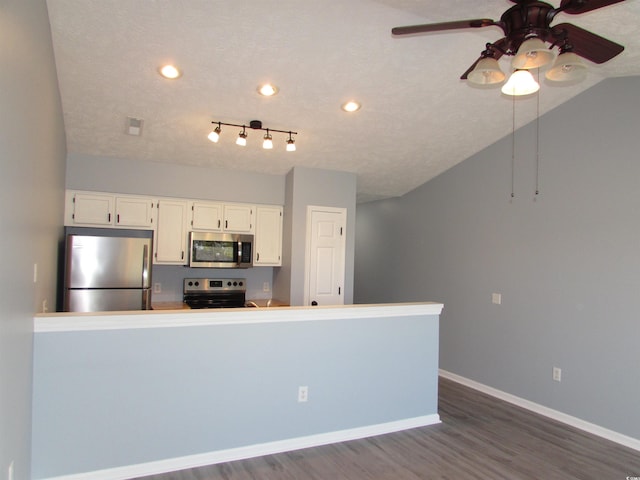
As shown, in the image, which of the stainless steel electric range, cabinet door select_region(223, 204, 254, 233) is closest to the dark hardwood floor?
the stainless steel electric range

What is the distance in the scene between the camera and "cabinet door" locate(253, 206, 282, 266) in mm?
5051

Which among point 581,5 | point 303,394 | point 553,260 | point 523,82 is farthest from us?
point 553,260

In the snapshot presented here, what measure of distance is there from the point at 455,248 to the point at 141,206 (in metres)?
3.70

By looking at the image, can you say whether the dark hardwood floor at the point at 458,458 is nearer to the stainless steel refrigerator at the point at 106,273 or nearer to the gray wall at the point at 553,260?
the gray wall at the point at 553,260

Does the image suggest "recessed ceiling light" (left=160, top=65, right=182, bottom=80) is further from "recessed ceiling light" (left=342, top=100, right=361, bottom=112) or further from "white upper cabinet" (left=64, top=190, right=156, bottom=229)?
"white upper cabinet" (left=64, top=190, right=156, bottom=229)

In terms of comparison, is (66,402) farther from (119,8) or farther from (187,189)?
(187,189)

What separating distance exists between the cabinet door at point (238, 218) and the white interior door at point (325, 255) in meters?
0.73

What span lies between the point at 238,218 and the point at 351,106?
6.68 feet

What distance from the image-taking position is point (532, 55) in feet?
5.89

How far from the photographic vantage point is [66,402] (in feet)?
8.03

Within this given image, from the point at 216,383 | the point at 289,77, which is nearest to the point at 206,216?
the point at 289,77

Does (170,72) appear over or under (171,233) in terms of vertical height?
over

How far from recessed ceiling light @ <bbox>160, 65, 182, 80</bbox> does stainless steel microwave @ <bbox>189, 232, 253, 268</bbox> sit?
1.99m

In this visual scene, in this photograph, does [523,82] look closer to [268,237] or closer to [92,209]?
[268,237]
